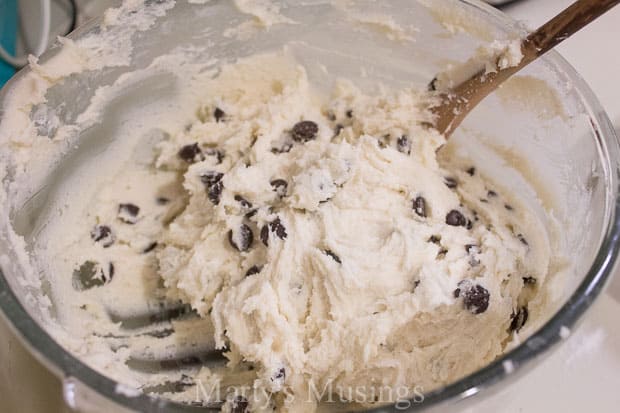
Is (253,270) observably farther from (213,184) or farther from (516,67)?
(516,67)

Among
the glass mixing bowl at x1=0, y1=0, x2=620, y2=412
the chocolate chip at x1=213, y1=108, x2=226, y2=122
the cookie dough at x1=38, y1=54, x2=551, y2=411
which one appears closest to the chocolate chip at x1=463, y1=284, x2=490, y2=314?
the cookie dough at x1=38, y1=54, x2=551, y2=411

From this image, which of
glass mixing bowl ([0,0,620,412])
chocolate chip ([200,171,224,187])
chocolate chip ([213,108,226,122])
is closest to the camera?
glass mixing bowl ([0,0,620,412])

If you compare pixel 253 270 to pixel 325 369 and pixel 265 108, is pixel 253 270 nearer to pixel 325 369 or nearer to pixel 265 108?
pixel 325 369

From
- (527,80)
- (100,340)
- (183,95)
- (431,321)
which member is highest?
(527,80)

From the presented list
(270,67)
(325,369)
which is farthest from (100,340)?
(270,67)

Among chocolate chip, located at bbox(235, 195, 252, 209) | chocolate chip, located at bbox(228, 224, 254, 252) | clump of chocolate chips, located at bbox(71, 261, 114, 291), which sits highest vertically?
chocolate chip, located at bbox(235, 195, 252, 209)

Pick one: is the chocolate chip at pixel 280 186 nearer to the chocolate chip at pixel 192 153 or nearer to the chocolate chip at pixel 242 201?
the chocolate chip at pixel 242 201

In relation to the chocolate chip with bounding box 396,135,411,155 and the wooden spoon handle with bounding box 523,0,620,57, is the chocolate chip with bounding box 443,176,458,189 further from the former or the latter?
the wooden spoon handle with bounding box 523,0,620,57
